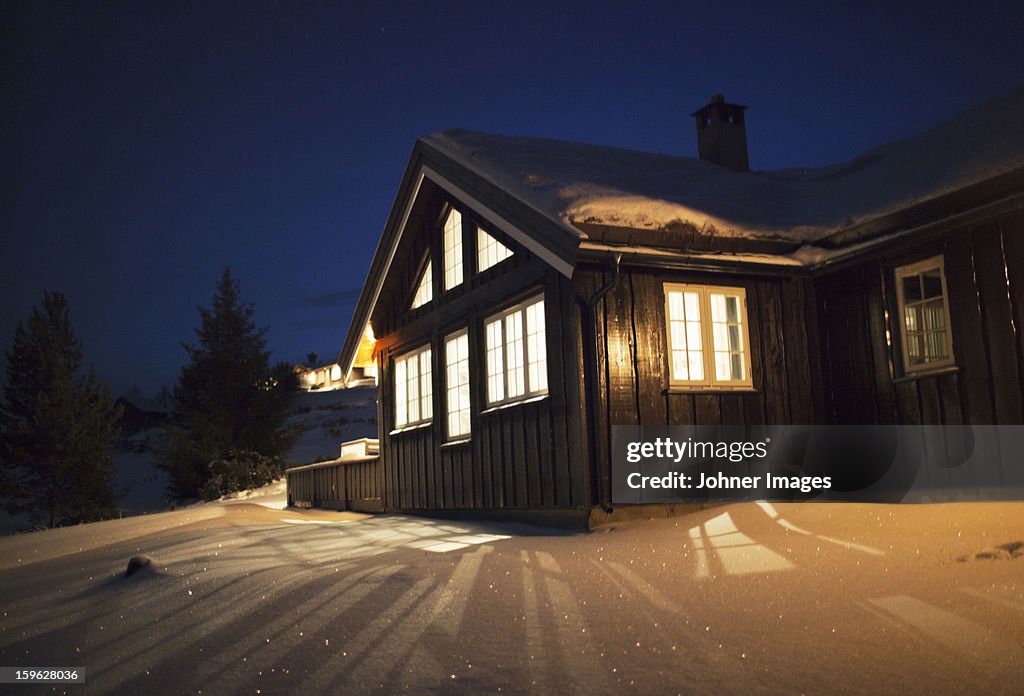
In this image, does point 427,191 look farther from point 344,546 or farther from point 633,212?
point 344,546

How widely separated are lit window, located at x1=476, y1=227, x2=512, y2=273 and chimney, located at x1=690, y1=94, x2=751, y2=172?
245 inches

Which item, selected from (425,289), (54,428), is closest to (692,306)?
(425,289)

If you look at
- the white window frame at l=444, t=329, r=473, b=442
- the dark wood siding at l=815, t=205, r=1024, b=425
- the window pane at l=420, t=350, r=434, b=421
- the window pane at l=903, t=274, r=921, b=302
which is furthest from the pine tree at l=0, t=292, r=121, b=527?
the window pane at l=903, t=274, r=921, b=302

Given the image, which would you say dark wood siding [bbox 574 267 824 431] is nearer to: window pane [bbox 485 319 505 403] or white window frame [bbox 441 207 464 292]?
window pane [bbox 485 319 505 403]

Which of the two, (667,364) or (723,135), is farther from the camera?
(723,135)

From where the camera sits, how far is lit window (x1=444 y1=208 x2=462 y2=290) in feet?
43.2

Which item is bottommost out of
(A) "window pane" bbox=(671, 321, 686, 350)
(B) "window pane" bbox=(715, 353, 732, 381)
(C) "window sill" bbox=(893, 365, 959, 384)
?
(C) "window sill" bbox=(893, 365, 959, 384)

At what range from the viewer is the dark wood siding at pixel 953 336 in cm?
883

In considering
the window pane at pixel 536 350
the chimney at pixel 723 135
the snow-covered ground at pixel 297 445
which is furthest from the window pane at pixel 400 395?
the snow-covered ground at pixel 297 445

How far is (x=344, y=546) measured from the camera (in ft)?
29.7

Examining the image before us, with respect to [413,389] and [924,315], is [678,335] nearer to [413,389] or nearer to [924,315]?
[924,315]

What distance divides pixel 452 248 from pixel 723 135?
6.41 meters

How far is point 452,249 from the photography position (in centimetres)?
1345

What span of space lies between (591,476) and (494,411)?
241 centimetres
